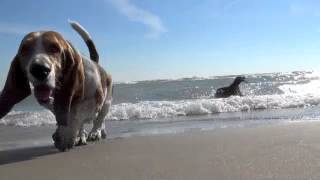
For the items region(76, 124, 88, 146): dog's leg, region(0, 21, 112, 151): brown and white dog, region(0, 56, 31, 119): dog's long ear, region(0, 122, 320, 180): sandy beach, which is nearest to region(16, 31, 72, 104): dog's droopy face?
region(0, 21, 112, 151): brown and white dog

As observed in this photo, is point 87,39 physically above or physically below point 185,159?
above

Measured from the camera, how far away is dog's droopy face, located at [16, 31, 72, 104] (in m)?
3.92

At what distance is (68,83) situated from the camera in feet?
14.9

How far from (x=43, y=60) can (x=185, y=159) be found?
1.29 meters

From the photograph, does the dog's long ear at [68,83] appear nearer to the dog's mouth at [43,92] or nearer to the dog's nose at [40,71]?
the dog's mouth at [43,92]

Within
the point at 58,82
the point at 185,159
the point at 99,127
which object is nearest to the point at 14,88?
the point at 58,82

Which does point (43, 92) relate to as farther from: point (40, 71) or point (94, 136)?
point (94, 136)

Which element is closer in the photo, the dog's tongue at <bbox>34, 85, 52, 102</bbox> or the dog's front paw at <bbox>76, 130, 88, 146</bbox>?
the dog's tongue at <bbox>34, 85, 52, 102</bbox>

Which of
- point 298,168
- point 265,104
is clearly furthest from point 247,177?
point 265,104

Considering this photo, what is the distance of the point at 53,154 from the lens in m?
4.81

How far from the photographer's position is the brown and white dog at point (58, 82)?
160 inches

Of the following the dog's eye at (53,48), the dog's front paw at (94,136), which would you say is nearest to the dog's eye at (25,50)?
the dog's eye at (53,48)

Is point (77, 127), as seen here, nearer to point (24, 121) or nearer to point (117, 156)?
point (117, 156)

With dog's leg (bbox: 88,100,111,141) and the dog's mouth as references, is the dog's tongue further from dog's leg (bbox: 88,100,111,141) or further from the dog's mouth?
dog's leg (bbox: 88,100,111,141)
